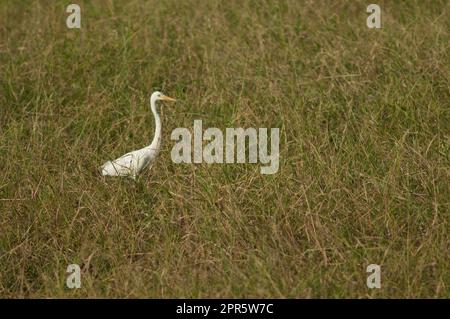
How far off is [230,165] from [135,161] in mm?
581

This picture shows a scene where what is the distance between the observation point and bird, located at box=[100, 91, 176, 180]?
5.32 meters

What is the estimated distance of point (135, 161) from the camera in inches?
214

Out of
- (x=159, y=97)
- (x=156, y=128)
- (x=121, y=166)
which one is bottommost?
(x=121, y=166)

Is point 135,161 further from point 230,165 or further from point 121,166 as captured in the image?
point 230,165

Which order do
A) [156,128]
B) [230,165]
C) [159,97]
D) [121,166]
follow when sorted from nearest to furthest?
1. [230,165]
2. [121,166]
3. [156,128]
4. [159,97]

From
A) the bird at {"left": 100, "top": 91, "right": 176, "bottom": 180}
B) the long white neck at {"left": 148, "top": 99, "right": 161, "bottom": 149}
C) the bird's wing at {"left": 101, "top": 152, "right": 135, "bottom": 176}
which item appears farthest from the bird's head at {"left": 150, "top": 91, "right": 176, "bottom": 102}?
the bird's wing at {"left": 101, "top": 152, "right": 135, "bottom": 176}

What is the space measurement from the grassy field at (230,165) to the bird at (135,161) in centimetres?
7

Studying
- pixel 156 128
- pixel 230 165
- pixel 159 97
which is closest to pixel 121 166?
pixel 156 128

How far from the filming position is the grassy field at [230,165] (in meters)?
4.51

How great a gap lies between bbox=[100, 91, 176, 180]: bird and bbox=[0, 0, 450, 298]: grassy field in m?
0.07

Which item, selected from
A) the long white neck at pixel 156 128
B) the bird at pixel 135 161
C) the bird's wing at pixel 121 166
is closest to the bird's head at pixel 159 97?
the long white neck at pixel 156 128
